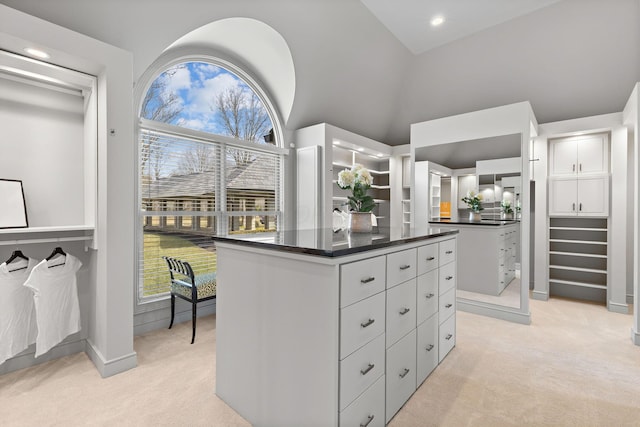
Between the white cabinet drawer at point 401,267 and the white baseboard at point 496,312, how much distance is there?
7.36 ft

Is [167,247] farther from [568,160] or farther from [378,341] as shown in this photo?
[568,160]

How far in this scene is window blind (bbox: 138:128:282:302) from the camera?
317 cm

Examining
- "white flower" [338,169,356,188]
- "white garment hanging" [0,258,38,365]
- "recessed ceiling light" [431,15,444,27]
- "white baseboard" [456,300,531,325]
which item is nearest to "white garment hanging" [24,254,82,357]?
"white garment hanging" [0,258,38,365]

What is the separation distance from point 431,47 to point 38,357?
5743mm

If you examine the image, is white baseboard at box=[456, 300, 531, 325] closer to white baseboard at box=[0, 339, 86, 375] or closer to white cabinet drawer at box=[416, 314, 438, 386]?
white cabinet drawer at box=[416, 314, 438, 386]

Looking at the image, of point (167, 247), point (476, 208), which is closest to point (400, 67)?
point (476, 208)

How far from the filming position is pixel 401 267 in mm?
1863

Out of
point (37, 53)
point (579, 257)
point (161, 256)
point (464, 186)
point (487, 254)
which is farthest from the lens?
point (579, 257)

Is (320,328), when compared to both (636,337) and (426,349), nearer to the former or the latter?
(426,349)

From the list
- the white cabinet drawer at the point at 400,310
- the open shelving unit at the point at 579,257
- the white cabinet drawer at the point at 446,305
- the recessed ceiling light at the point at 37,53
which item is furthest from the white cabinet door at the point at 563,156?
the recessed ceiling light at the point at 37,53

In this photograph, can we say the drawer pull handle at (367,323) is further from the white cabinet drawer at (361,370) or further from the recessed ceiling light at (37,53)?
the recessed ceiling light at (37,53)

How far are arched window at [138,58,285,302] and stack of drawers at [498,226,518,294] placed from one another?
2906mm

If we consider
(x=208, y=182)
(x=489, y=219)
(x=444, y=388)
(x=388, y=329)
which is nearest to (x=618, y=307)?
(x=489, y=219)

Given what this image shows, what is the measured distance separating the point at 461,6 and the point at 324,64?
1.76 m
